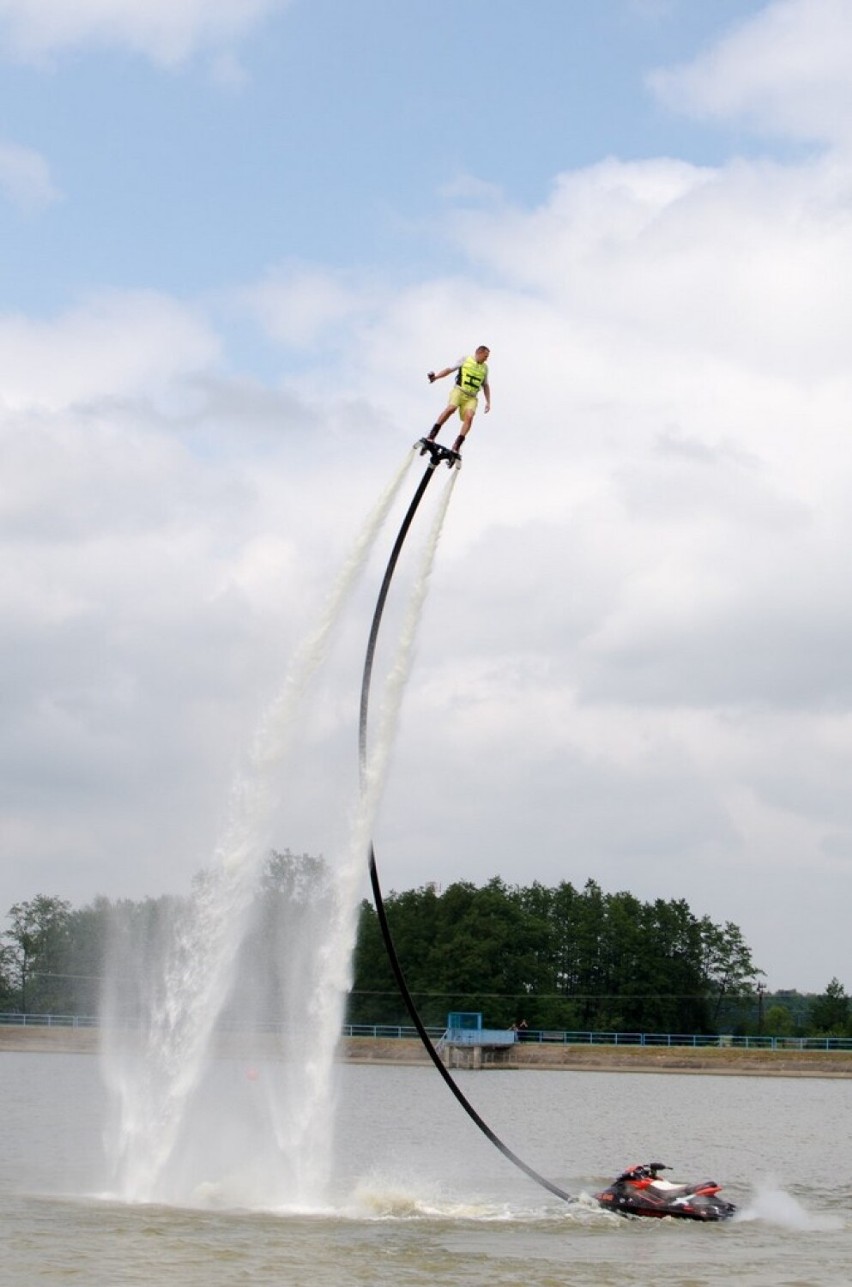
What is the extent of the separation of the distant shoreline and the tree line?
23.7 feet

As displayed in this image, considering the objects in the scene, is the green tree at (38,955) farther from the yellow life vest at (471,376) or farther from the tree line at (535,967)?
the yellow life vest at (471,376)

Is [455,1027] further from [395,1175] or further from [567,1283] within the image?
[567,1283]

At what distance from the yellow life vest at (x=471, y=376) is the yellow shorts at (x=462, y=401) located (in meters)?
0.06

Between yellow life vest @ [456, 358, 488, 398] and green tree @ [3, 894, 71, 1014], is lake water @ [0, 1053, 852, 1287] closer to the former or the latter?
yellow life vest @ [456, 358, 488, 398]

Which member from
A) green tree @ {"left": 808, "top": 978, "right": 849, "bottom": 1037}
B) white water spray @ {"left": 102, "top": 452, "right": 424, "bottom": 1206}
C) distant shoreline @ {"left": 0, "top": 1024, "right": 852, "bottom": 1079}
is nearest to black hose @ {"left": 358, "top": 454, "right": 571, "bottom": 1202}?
white water spray @ {"left": 102, "top": 452, "right": 424, "bottom": 1206}

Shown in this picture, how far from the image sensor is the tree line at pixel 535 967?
122750 millimetres

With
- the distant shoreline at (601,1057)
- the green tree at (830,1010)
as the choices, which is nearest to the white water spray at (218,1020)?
the distant shoreline at (601,1057)

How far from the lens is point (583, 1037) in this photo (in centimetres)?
12169

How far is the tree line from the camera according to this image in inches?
4833

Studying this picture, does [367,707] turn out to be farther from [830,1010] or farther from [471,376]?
[830,1010]

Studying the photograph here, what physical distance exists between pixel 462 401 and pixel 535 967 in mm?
105885

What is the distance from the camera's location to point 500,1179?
126 feet

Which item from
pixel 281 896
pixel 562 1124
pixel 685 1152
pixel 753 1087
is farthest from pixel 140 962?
pixel 753 1087

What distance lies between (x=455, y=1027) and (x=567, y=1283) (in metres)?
83.5
